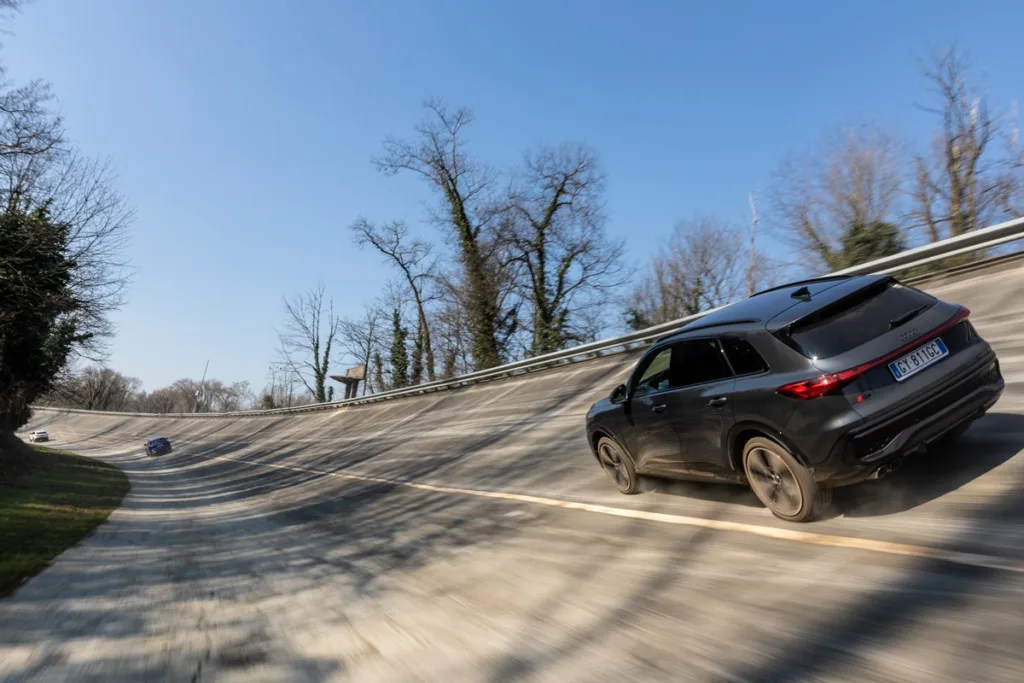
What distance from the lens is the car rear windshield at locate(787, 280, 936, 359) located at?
427 cm

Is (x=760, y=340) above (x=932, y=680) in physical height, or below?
above

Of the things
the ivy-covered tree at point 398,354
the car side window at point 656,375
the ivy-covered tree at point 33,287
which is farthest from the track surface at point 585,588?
the ivy-covered tree at point 398,354

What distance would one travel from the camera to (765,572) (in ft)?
13.7

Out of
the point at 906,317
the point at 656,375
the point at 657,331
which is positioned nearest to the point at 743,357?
the point at 906,317

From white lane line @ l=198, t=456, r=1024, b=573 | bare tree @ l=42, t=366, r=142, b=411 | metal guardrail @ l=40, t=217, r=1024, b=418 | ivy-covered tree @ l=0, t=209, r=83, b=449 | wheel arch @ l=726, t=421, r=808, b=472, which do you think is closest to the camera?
white lane line @ l=198, t=456, r=1024, b=573

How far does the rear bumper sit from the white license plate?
208 millimetres

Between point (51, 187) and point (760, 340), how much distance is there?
17681mm

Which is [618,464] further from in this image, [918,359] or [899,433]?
[918,359]

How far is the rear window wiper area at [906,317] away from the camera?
4.30 meters

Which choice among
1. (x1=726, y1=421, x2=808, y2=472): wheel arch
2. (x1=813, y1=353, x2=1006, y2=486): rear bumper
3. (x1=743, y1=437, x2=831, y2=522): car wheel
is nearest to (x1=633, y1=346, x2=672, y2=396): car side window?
(x1=726, y1=421, x2=808, y2=472): wheel arch

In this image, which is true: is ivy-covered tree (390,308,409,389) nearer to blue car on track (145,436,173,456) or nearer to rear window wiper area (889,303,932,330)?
blue car on track (145,436,173,456)

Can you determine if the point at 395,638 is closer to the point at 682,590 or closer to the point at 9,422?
the point at 682,590

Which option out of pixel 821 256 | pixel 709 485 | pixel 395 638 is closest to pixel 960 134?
pixel 821 256

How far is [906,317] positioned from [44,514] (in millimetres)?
13881
